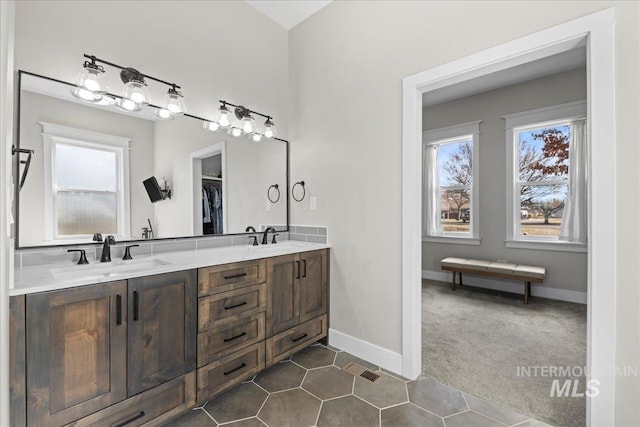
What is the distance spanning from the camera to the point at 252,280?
1.93 m

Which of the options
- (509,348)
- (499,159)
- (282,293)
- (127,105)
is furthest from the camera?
(499,159)

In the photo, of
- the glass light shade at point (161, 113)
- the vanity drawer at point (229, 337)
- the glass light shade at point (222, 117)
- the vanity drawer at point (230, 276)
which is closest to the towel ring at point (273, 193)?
the glass light shade at point (222, 117)

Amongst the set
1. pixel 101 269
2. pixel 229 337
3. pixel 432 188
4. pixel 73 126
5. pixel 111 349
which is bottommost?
pixel 229 337

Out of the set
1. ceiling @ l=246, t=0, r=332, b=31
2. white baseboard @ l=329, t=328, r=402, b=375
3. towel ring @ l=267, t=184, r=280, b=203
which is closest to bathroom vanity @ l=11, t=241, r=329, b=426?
white baseboard @ l=329, t=328, r=402, b=375

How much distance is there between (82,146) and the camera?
69.6 inches

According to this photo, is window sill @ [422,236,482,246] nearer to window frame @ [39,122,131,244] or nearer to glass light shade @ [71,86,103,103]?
window frame @ [39,122,131,244]

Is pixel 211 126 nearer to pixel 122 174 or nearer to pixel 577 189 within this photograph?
pixel 122 174

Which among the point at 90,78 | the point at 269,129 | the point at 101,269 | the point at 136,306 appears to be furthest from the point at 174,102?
the point at 136,306

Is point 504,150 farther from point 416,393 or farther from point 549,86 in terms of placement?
point 416,393

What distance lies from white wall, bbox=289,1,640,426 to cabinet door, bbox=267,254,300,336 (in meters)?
0.45

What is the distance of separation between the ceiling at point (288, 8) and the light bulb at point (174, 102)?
4.14 feet

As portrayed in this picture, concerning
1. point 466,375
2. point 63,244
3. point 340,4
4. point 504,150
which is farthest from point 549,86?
point 63,244

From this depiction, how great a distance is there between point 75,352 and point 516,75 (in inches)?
198

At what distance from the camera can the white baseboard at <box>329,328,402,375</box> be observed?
2141 mm
